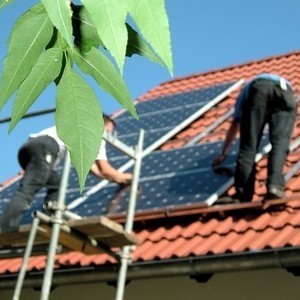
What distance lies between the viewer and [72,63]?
1.20 meters

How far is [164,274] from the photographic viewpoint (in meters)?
5.30

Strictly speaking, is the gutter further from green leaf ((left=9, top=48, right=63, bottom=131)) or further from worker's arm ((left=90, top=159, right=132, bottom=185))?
green leaf ((left=9, top=48, right=63, bottom=131))

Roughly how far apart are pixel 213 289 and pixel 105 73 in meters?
4.45

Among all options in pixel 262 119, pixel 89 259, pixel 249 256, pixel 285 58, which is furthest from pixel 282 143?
pixel 285 58

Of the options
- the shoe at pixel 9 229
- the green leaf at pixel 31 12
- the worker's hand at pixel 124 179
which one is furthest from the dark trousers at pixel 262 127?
the green leaf at pixel 31 12

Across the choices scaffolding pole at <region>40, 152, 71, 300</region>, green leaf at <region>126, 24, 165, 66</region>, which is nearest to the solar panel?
Answer: scaffolding pole at <region>40, 152, 71, 300</region>

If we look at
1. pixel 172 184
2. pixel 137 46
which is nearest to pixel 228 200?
pixel 172 184

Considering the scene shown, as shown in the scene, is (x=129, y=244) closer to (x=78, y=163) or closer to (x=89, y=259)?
(x=89, y=259)

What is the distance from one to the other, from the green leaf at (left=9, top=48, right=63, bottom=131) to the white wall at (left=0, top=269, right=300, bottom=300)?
423 centimetres

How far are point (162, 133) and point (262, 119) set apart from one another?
1.81m

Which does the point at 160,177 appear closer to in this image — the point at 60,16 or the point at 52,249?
the point at 52,249

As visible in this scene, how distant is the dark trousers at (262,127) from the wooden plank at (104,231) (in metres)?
0.99

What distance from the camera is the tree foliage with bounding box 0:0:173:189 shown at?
3.38 ft

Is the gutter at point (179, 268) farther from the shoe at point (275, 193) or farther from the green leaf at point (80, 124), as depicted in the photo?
the green leaf at point (80, 124)
